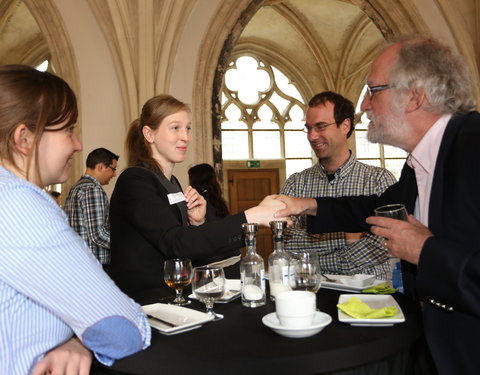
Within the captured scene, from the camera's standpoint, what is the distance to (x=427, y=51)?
2.08 m

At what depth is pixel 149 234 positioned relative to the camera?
2.32m

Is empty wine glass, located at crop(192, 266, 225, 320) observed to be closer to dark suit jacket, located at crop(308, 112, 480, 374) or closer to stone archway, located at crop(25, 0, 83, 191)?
dark suit jacket, located at crop(308, 112, 480, 374)

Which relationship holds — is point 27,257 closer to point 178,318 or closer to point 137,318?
point 137,318

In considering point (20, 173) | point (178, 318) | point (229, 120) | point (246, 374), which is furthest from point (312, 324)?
point (229, 120)

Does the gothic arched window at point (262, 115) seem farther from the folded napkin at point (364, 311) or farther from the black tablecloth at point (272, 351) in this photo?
the black tablecloth at point (272, 351)

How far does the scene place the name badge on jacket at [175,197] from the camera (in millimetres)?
2609

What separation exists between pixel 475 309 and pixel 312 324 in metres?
0.53

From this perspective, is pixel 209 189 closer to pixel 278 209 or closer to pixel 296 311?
pixel 278 209

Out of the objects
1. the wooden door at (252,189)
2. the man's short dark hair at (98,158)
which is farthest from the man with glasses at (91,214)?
the wooden door at (252,189)

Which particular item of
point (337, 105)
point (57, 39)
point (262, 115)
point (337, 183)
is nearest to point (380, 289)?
point (337, 183)

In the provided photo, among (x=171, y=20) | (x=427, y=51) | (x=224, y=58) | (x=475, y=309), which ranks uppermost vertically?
(x=171, y=20)

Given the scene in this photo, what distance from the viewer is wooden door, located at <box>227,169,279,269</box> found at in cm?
1298

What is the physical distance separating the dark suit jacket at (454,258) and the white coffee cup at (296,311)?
1.35ft

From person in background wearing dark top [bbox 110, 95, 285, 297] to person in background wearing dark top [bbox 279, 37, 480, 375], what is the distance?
0.73 meters
